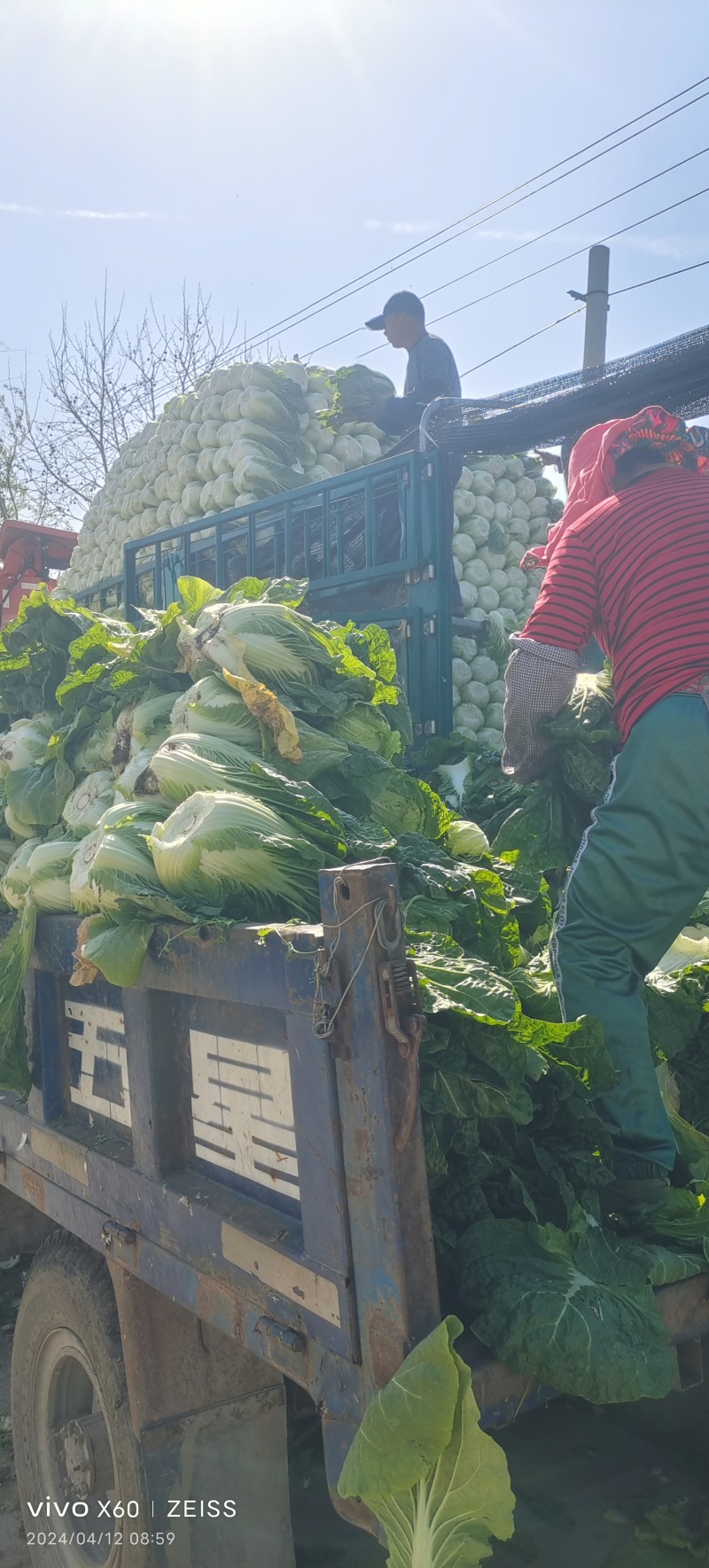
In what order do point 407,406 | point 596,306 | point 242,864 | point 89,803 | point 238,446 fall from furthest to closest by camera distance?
point 596,306 < point 238,446 < point 407,406 < point 89,803 < point 242,864

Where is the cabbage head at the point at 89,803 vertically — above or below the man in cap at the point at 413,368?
below

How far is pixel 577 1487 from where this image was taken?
2943 mm

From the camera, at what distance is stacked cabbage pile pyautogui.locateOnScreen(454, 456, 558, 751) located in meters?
5.50

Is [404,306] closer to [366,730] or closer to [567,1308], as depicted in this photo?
[366,730]

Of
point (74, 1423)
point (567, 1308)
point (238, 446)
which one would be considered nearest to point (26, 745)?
point (74, 1423)

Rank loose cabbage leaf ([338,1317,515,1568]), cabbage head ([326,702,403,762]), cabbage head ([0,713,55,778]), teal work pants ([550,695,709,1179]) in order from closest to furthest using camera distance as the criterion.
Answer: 1. loose cabbage leaf ([338,1317,515,1568])
2. teal work pants ([550,695,709,1179])
3. cabbage head ([326,702,403,762])
4. cabbage head ([0,713,55,778])

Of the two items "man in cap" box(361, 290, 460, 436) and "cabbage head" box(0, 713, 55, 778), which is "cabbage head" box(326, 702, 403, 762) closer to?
"cabbage head" box(0, 713, 55, 778)

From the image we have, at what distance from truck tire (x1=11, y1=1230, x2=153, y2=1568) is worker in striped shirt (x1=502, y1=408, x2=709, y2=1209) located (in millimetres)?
1260

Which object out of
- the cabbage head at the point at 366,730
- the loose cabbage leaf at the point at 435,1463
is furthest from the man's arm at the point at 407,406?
the loose cabbage leaf at the point at 435,1463

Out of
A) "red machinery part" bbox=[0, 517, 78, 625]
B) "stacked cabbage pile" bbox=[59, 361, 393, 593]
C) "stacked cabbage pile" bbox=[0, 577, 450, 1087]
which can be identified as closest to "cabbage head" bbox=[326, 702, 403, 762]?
"stacked cabbage pile" bbox=[0, 577, 450, 1087]

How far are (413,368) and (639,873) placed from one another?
16.3 ft

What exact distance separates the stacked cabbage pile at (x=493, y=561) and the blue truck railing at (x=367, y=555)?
1.50 feet

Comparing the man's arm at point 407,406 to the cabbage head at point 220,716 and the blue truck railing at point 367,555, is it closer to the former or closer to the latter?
the blue truck railing at point 367,555

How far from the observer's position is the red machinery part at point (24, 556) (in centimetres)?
947
